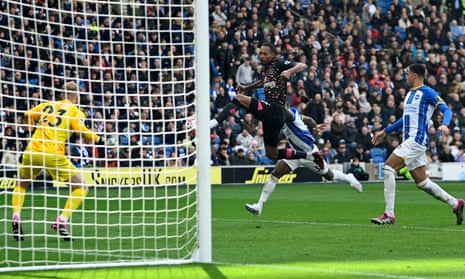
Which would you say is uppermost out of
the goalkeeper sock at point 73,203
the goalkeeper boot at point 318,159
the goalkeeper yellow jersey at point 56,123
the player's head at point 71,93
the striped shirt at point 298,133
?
the player's head at point 71,93

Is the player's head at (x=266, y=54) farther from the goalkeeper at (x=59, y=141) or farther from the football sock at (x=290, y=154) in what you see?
the goalkeeper at (x=59, y=141)

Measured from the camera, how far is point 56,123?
1196cm

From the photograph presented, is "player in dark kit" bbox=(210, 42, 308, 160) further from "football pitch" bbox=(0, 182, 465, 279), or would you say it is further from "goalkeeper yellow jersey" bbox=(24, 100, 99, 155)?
"goalkeeper yellow jersey" bbox=(24, 100, 99, 155)

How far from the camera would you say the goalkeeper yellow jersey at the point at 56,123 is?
37.7 ft

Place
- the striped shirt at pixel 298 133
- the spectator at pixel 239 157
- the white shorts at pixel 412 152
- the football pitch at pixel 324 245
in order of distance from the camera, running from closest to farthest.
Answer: the football pitch at pixel 324 245 → the white shorts at pixel 412 152 → the striped shirt at pixel 298 133 → the spectator at pixel 239 157

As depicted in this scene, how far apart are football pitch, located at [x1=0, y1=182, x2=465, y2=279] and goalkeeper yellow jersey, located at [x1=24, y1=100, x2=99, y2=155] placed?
120cm

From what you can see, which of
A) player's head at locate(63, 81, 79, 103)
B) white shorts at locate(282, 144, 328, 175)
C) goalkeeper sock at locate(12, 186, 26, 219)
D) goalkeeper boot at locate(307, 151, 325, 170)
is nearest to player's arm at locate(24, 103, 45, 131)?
player's head at locate(63, 81, 79, 103)

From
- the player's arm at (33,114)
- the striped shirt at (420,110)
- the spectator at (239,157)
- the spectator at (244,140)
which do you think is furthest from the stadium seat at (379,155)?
the player's arm at (33,114)

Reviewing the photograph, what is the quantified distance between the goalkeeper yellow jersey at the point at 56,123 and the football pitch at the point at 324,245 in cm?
120

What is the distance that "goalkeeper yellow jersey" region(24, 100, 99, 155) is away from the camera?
11477 millimetres

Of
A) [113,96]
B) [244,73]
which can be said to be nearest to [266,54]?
[113,96]

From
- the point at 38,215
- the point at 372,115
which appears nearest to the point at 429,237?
the point at 38,215

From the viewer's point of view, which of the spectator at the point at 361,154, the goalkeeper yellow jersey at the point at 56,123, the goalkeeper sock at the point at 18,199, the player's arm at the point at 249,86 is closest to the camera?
the goalkeeper yellow jersey at the point at 56,123

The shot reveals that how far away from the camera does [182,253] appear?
34.5 ft
